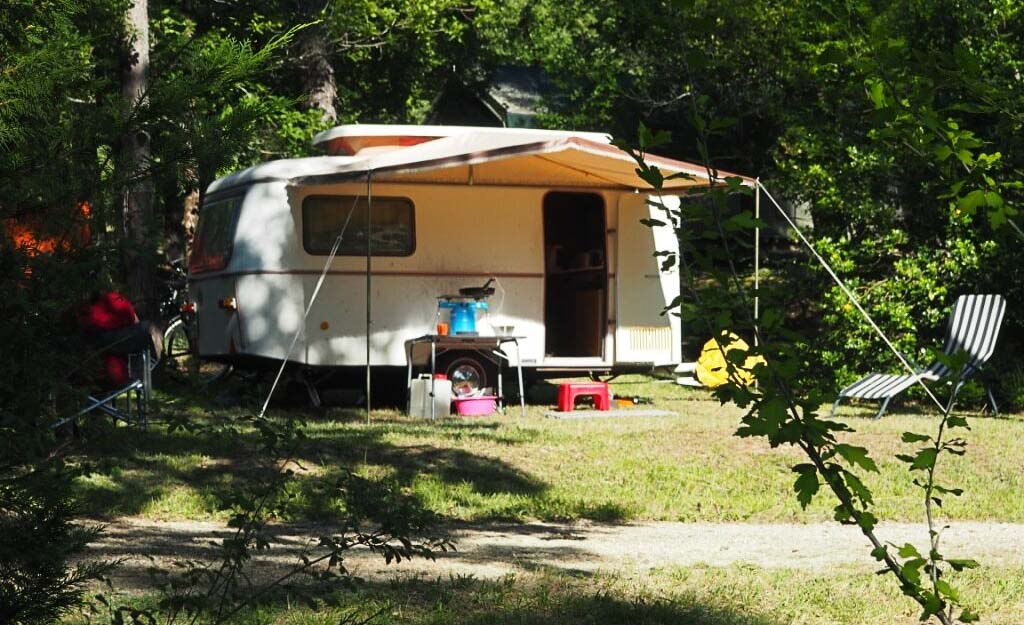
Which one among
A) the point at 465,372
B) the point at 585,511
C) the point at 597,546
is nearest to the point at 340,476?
the point at 597,546

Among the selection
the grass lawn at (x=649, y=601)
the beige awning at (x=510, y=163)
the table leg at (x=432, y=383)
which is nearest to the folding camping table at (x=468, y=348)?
the table leg at (x=432, y=383)

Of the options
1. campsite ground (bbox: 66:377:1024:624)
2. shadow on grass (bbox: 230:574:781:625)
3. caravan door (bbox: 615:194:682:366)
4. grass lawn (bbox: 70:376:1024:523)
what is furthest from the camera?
caravan door (bbox: 615:194:682:366)

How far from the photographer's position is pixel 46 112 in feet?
11.1

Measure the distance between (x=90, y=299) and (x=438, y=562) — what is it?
3.17 m

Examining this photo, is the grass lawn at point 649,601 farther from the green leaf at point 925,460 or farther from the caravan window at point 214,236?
the caravan window at point 214,236

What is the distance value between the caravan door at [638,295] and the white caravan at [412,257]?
13mm

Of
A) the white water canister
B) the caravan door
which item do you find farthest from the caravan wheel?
the caravan door

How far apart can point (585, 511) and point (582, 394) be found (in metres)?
5.20

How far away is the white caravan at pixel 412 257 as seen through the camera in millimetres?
12562

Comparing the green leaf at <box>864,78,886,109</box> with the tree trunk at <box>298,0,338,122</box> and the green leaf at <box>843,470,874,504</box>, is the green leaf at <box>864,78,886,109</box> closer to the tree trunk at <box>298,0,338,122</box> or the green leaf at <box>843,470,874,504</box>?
the green leaf at <box>843,470,874,504</box>

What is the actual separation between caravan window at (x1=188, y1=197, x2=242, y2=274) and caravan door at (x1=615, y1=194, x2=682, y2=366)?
3.74m

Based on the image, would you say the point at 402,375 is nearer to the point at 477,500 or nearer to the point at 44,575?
the point at 477,500

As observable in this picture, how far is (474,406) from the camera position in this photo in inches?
496

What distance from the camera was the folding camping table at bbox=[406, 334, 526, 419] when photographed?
1248 centimetres
